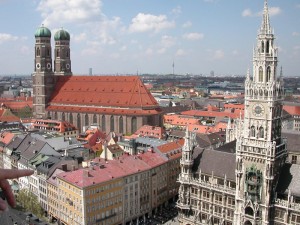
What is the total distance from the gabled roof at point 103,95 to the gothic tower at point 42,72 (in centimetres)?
425

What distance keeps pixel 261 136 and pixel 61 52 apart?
140859mm

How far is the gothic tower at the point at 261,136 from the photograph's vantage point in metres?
66.4

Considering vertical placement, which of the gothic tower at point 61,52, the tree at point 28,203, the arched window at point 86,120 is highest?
the gothic tower at point 61,52

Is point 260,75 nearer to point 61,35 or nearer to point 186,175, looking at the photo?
point 186,175

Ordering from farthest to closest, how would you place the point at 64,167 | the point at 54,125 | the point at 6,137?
the point at 54,125 < the point at 6,137 < the point at 64,167

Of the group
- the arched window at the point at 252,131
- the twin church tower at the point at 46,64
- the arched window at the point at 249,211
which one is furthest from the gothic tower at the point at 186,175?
the twin church tower at the point at 46,64

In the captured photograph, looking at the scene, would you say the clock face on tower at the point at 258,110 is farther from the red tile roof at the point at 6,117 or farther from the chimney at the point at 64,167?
the red tile roof at the point at 6,117

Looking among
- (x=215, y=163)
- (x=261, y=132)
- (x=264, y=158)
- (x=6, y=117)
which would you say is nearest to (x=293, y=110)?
(x=215, y=163)

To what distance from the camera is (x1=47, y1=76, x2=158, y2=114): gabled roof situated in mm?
162000

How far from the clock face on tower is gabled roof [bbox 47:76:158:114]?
92.2 meters

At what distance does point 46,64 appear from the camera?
182 meters

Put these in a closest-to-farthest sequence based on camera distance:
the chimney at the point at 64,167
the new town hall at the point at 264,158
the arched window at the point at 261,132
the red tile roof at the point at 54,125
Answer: the new town hall at the point at 264,158 < the arched window at the point at 261,132 < the chimney at the point at 64,167 < the red tile roof at the point at 54,125

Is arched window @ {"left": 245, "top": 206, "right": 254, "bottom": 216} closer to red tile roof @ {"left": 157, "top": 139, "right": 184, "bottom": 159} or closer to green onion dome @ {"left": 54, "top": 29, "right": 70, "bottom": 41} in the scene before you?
red tile roof @ {"left": 157, "top": 139, "right": 184, "bottom": 159}

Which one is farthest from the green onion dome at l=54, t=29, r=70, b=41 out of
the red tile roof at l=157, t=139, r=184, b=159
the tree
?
the tree
